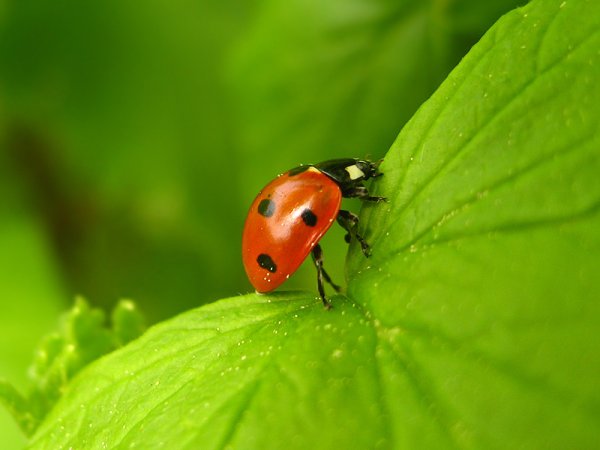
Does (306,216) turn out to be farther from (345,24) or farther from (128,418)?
(345,24)

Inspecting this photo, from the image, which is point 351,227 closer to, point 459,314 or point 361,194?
point 361,194

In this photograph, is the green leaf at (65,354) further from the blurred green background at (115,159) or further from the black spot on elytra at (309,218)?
the blurred green background at (115,159)

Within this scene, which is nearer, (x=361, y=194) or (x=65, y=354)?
(x=361, y=194)

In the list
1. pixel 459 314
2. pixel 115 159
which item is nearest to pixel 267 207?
pixel 459 314

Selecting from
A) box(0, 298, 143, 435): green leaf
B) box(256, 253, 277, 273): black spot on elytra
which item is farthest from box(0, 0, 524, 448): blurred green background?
box(256, 253, 277, 273): black spot on elytra

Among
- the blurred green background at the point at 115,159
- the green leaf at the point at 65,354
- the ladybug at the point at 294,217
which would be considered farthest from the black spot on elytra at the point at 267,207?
the blurred green background at the point at 115,159

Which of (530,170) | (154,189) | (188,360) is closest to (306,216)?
(188,360)
